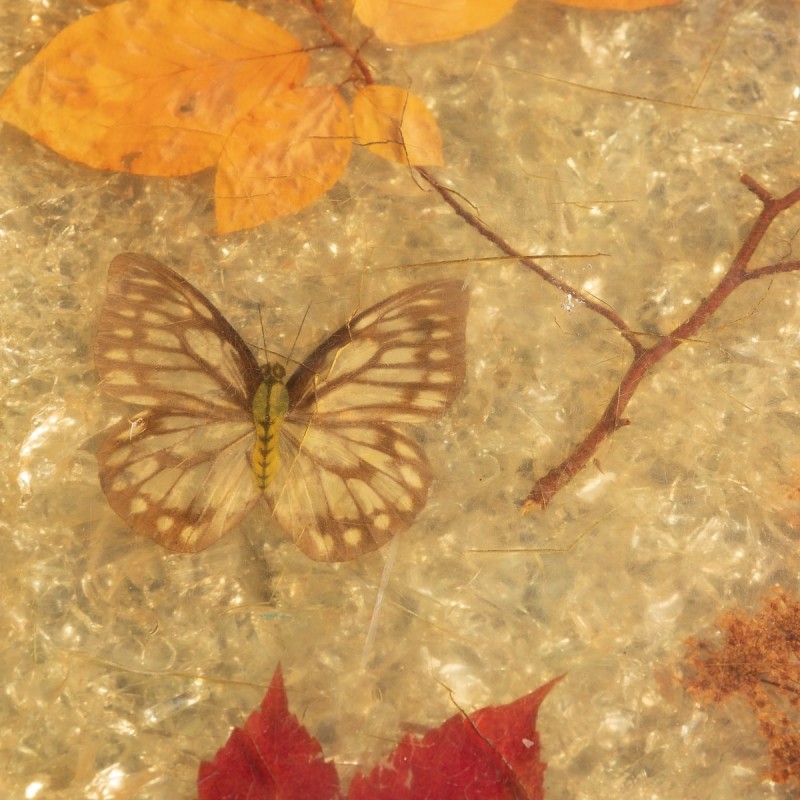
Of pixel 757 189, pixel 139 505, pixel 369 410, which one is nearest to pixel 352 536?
pixel 369 410

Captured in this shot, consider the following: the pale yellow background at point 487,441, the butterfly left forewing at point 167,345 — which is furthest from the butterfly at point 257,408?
the pale yellow background at point 487,441

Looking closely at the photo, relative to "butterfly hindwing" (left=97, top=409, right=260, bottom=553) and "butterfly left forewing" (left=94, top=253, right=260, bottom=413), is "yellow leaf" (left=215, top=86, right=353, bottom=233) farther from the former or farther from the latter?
"butterfly hindwing" (left=97, top=409, right=260, bottom=553)

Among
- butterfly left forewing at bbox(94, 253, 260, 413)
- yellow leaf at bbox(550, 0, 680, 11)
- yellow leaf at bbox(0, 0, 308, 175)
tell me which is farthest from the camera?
yellow leaf at bbox(550, 0, 680, 11)

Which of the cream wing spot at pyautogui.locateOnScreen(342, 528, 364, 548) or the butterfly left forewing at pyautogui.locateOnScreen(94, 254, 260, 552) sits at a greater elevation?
the butterfly left forewing at pyautogui.locateOnScreen(94, 254, 260, 552)

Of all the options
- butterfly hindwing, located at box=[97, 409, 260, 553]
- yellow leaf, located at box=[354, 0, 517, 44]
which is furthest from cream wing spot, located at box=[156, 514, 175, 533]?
yellow leaf, located at box=[354, 0, 517, 44]

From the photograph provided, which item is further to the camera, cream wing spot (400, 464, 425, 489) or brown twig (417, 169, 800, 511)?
brown twig (417, 169, 800, 511)

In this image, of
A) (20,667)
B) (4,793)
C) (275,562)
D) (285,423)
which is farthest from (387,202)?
(4,793)

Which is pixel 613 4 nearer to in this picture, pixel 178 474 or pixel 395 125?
pixel 395 125
